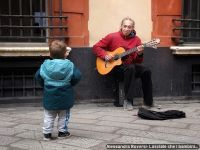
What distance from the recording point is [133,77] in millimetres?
7223

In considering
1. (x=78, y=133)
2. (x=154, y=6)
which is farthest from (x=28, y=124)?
(x=154, y=6)

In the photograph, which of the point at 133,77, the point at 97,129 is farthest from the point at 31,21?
the point at 97,129

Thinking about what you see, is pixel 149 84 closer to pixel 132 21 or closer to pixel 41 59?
pixel 132 21

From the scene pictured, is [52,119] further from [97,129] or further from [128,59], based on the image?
[128,59]

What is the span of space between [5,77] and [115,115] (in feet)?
6.68

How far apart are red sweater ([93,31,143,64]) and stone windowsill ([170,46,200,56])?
77 cm

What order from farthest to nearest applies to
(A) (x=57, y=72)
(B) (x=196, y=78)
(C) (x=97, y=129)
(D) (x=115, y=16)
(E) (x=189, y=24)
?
1. (B) (x=196, y=78)
2. (E) (x=189, y=24)
3. (D) (x=115, y=16)
4. (C) (x=97, y=129)
5. (A) (x=57, y=72)

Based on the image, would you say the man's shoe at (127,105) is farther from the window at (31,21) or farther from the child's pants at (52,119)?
the child's pants at (52,119)

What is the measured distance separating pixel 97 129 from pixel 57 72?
1130mm

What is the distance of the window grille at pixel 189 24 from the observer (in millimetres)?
7988

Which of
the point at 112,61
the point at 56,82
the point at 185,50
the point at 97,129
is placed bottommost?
the point at 97,129

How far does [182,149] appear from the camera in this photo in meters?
4.71

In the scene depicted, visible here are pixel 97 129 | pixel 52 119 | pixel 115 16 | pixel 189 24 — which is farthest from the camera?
pixel 189 24

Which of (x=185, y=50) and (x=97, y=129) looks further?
(x=185, y=50)
